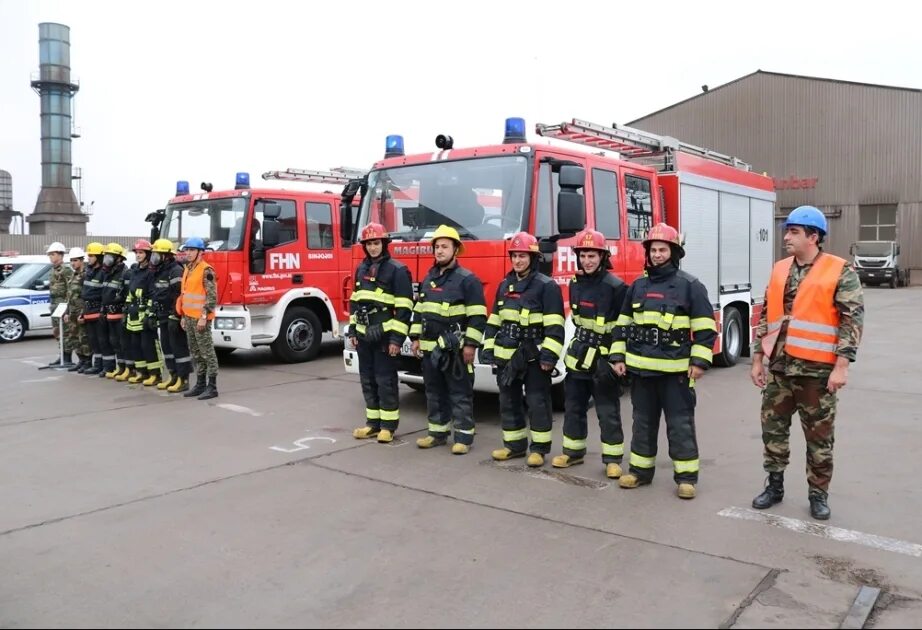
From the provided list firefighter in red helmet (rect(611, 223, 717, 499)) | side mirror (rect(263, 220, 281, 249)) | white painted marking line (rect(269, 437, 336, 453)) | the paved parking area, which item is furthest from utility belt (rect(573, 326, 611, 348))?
side mirror (rect(263, 220, 281, 249))

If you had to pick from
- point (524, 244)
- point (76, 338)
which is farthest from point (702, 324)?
point (76, 338)

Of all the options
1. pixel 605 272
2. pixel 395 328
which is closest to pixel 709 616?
pixel 605 272

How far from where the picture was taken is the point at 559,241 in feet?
22.9

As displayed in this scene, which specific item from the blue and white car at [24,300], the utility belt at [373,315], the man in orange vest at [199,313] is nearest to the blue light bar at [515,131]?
the utility belt at [373,315]

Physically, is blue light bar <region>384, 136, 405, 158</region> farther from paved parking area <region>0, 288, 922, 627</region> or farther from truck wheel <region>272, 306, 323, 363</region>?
truck wheel <region>272, 306, 323, 363</region>

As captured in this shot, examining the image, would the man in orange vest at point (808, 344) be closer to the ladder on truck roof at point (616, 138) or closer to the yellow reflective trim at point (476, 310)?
the yellow reflective trim at point (476, 310)

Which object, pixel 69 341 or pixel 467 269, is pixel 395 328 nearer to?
pixel 467 269

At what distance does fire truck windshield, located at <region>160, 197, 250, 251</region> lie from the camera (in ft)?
35.0

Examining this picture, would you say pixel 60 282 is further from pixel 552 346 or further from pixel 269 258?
pixel 552 346

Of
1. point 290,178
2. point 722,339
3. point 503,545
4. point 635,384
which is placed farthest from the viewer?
point 290,178

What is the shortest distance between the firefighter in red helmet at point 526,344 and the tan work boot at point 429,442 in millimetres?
643

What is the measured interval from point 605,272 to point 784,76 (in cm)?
3423

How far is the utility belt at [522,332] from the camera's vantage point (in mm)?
5867

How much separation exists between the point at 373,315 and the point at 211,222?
5290 mm
